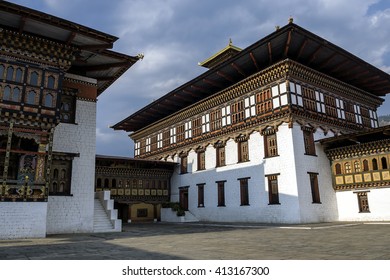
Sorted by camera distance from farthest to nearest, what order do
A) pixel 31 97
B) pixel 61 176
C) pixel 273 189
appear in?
pixel 273 189 → pixel 61 176 → pixel 31 97

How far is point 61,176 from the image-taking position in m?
16.9

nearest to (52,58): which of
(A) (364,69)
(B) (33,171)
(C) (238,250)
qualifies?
(B) (33,171)

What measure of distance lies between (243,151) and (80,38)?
14.8 m

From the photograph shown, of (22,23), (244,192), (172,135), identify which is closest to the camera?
(22,23)

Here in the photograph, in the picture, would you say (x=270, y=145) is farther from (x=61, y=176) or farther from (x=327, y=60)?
(x=61, y=176)

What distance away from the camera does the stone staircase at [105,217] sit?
17.3m

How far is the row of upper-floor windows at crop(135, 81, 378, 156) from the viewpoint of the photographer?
861 inches

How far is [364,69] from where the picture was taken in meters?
24.4

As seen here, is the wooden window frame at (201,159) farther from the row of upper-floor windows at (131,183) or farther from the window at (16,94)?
the window at (16,94)

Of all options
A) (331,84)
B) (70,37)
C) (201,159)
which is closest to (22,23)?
(70,37)

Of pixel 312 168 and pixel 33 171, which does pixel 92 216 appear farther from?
pixel 312 168

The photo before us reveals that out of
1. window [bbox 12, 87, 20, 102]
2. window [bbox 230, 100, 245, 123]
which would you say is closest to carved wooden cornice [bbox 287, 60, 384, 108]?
window [bbox 230, 100, 245, 123]

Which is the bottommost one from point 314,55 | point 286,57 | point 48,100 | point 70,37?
point 48,100

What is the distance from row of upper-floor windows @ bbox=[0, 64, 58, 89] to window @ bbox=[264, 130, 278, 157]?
14.6 metres
